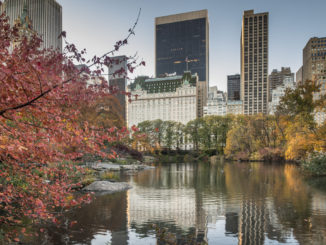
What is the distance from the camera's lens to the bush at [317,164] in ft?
83.2

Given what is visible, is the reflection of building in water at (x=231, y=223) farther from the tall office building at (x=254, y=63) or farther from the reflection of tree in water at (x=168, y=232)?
the tall office building at (x=254, y=63)

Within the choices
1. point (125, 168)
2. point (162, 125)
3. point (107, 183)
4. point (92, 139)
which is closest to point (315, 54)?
point (162, 125)

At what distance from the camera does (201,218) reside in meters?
12.0

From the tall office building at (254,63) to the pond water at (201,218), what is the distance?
149687 millimetres

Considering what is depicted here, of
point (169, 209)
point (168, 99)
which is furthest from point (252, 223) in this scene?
point (168, 99)

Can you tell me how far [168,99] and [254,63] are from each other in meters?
58.8

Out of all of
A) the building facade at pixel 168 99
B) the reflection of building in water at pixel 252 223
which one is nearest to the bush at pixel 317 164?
the reflection of building in water at pixel 252 223

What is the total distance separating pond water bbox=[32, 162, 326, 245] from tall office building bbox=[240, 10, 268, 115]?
491 feet

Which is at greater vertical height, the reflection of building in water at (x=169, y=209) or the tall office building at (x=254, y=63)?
the tall office building at (x=254, y=63)

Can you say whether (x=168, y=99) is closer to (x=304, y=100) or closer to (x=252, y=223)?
(x=304, y=100)

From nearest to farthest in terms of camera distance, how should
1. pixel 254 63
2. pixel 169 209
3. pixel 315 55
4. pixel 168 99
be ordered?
pixel 169 209, pixel 168 99, pixel 315 55, pixel 254 63

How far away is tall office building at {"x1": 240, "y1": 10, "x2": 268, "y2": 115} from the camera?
15912cm

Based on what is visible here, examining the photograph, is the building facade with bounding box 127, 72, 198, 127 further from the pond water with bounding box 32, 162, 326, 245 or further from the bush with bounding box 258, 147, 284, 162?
the pond water with bounding box 32, 162, 326, 245

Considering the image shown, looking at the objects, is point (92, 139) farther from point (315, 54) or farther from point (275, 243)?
point (315, 54)
